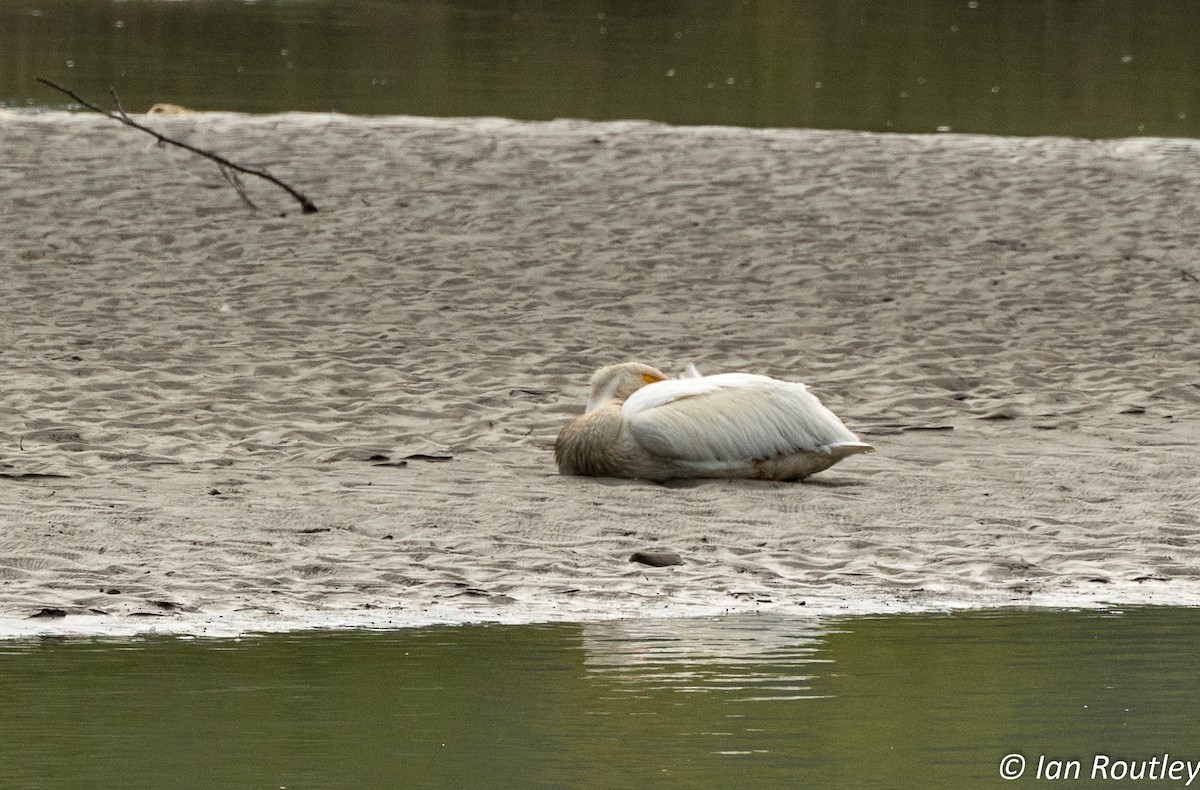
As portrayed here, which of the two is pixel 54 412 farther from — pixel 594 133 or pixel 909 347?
pixel 594 133

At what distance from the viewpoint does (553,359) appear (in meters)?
10.7

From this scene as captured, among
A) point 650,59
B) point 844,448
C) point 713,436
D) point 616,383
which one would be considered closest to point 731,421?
point 713,436

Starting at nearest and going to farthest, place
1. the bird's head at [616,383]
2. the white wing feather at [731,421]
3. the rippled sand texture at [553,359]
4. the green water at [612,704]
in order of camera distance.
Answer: the green water at [612,704], the rippled sand texture at [553,359], the white wing feather at [731,421], the bird's head at [616,383]

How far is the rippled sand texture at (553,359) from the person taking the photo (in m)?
6.79

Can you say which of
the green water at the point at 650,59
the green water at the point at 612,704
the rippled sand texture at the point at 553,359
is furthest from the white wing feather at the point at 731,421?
the green water at the point at 650,59

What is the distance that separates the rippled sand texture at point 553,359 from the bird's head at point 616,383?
0.33 m

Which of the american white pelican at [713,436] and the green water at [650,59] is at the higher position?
the green water at [650,59]

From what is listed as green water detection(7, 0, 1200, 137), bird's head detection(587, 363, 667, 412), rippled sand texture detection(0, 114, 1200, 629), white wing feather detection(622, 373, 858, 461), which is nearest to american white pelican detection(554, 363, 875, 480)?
white wing feather detection(622, 373, 858, 461)

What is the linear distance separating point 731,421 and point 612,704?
323 centimetres

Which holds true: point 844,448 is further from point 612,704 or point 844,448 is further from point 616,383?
point 612,704

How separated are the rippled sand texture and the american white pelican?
0.11 meters

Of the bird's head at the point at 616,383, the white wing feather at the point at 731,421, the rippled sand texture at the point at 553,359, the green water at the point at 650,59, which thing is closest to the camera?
the rippled sand texture at the point at 553,359

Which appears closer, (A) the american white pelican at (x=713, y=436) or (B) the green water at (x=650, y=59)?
(A) the american white pelican at (x=713, y=436)

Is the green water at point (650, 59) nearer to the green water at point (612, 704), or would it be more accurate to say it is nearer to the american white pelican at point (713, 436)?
the american white pelican at point (713, 436)
